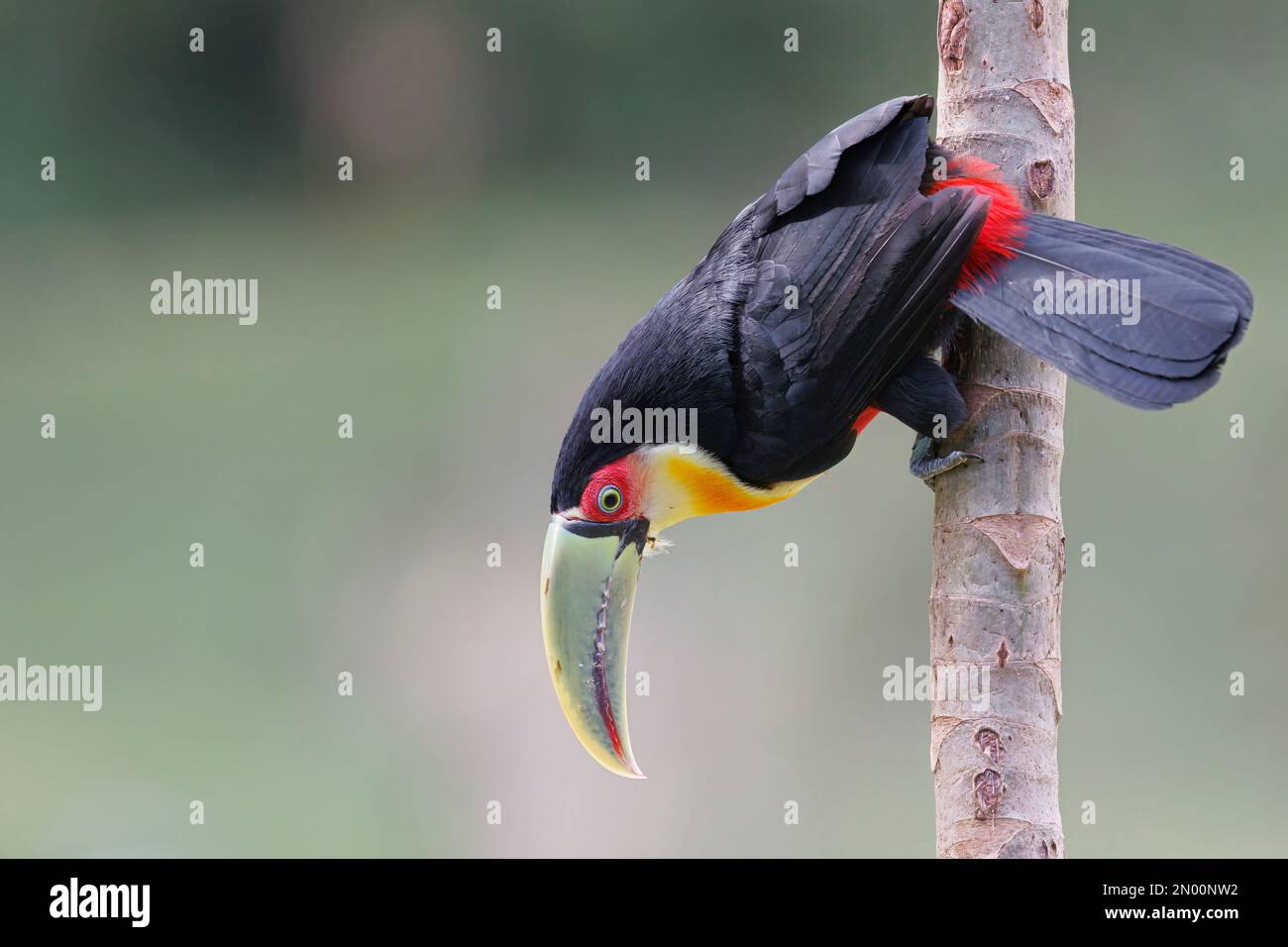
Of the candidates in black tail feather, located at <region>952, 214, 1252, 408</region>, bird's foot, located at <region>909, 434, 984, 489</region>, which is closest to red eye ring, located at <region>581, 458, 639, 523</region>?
bird's foot, located at <region>909, 434, 984, 489</region>

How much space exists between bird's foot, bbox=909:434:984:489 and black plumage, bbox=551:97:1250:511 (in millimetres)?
41

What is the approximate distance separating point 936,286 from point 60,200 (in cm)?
420

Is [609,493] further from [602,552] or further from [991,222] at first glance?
[991,222]

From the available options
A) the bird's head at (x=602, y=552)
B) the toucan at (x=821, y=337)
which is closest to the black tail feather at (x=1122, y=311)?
the toucan at (x=821, y=337)

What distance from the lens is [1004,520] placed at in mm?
1677

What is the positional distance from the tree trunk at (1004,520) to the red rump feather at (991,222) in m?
0.02

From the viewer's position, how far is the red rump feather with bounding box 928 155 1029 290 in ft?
5.90

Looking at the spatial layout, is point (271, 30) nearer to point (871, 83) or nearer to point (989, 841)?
point (871, 83)

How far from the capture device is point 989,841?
1.61 metres

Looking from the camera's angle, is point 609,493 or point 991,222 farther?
point 609,493

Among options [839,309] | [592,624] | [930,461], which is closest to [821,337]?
[839,309]

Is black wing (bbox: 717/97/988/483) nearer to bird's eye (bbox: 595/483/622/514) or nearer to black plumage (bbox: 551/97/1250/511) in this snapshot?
black plumage (bbox: 551/97/1250/511)

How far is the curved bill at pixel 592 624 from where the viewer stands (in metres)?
1.90

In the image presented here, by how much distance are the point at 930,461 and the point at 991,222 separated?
347 millimetres
